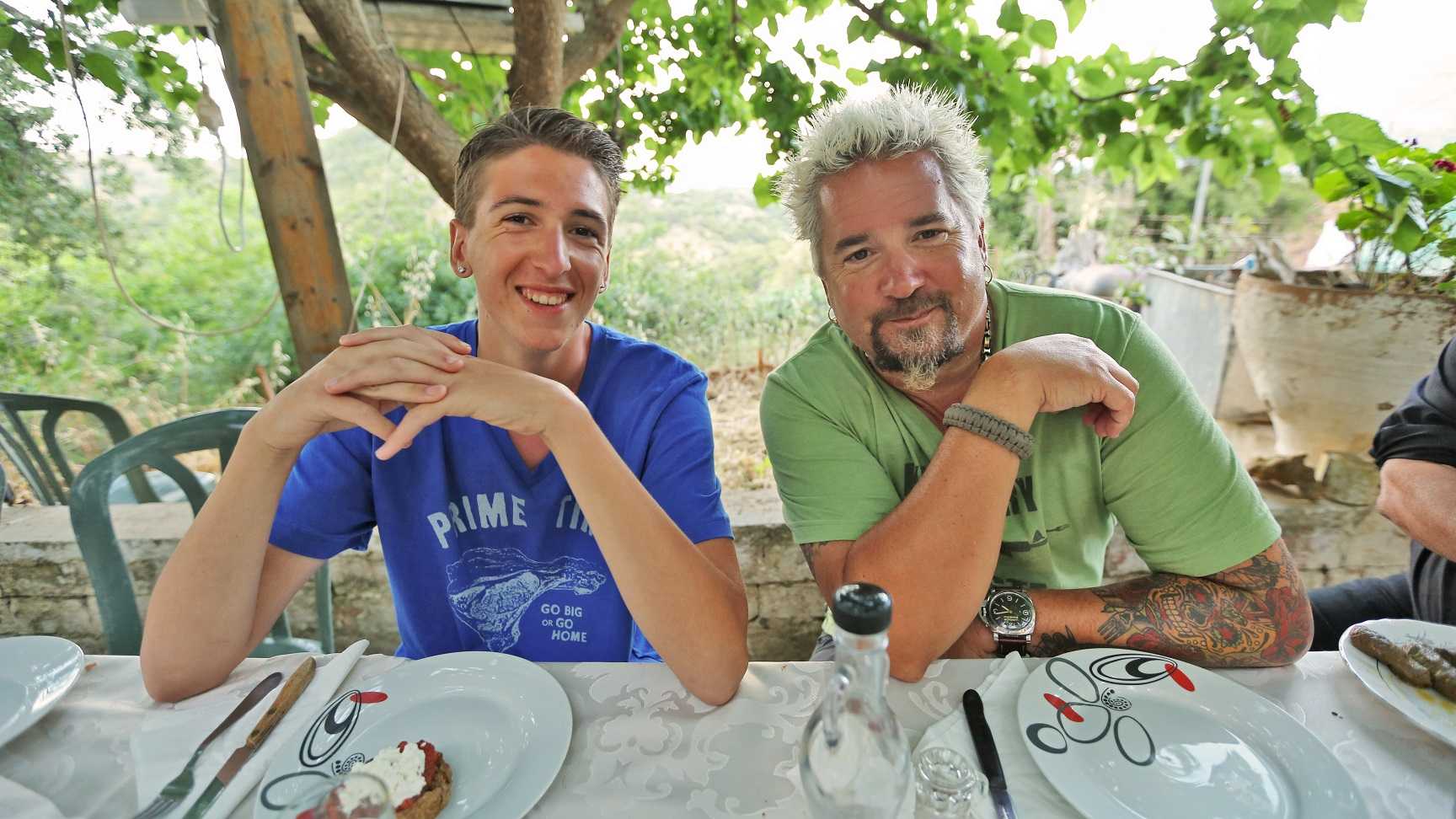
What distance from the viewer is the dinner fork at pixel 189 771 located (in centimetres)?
83

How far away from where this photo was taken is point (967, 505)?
1190mm

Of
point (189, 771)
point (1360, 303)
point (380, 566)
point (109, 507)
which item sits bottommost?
point (380, 566)

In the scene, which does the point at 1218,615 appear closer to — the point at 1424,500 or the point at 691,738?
the point at 1424,500

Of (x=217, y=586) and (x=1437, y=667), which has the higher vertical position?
(x=217, y=586)

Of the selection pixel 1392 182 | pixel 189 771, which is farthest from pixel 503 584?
pixel 1392 182

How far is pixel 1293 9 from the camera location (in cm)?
175

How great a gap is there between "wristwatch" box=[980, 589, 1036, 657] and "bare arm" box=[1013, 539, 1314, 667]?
0.7 inches

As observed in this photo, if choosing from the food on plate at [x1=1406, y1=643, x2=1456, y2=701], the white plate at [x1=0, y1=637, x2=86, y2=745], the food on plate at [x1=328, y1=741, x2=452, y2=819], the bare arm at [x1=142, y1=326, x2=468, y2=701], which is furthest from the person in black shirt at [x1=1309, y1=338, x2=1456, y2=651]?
the white plate at [x1=0, y1=637, x2=86, y2=745]

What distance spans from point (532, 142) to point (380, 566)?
1.81 m

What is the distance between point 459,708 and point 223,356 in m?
7.14

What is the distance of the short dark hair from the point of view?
139 cm

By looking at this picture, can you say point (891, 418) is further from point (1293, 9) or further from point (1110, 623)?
point (1293, 9)

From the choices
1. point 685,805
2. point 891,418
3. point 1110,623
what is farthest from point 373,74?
point 1110,623

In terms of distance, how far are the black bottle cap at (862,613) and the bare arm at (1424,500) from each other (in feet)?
5.87
